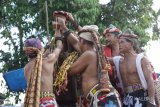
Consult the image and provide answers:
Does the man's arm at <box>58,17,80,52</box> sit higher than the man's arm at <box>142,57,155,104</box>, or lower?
higher

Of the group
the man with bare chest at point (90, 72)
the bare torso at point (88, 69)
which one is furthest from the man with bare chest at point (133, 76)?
the bare torso at point (88, 69)

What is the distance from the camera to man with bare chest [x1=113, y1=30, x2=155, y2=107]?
14.5 ft

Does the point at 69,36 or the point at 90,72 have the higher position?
the point at 69,36

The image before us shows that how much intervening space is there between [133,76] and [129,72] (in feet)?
0.22

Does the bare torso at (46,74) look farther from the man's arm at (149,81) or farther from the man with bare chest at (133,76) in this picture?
the man's arm at (149,81)

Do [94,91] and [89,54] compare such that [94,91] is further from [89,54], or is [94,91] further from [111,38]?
[111,38]

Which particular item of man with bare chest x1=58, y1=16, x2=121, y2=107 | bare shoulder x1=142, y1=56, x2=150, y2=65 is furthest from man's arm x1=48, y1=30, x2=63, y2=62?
bare shoulder x1=142, y1=56, x2=150, y2=65

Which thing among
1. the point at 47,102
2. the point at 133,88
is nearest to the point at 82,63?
the point at 47,102

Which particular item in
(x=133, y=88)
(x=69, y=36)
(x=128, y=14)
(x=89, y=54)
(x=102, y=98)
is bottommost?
(x=102, y=98)

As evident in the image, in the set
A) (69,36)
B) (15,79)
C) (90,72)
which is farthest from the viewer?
(15,79)

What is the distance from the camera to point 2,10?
41.4ft

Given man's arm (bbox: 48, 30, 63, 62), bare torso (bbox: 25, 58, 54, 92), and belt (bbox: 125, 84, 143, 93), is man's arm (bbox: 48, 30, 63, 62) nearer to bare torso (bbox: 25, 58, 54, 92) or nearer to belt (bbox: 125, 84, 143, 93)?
bare torso (bbox: 25, 58, 54, 92)

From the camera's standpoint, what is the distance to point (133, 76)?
179 inches

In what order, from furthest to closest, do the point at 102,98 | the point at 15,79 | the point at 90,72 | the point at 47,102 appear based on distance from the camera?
1. the point at 15,79
2. the point at 47,102
3. the point at 90,72
4. the point at 102,98
